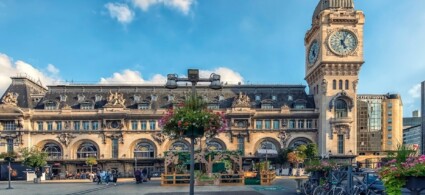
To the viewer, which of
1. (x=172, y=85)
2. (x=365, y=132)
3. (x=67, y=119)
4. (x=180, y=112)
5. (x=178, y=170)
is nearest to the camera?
(x=172, y=85)

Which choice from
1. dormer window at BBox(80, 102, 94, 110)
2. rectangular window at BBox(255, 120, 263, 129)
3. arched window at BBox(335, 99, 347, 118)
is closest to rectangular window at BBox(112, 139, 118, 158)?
dormer window at BBox(80, 102, 94, 110)

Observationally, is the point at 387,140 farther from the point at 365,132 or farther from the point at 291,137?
the point at 291,137

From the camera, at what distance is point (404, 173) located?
28.3ft

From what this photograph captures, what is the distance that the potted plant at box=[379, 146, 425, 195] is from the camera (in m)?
8.57

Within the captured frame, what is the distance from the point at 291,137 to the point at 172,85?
51.1 m

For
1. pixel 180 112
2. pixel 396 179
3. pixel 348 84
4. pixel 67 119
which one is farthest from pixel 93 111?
pixel 396 179

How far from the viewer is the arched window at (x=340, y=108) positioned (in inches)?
2450

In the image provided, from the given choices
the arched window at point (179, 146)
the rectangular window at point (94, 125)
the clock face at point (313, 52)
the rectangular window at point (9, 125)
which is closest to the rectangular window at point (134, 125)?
the rectangular window at point (94, 125)

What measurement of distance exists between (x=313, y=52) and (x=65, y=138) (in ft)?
156

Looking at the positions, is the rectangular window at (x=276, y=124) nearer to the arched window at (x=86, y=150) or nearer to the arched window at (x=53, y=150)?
the arched window at (x=86, y=150)

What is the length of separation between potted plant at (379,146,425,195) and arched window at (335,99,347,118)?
182 ft

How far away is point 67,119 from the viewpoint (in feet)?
204

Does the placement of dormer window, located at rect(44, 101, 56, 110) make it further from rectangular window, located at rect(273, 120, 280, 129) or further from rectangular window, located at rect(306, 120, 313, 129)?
rectangular window, located at rect(306, 120, 313, 129)

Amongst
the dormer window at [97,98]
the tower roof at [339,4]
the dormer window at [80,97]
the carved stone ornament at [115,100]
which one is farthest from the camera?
the dormer window at [97,98]
